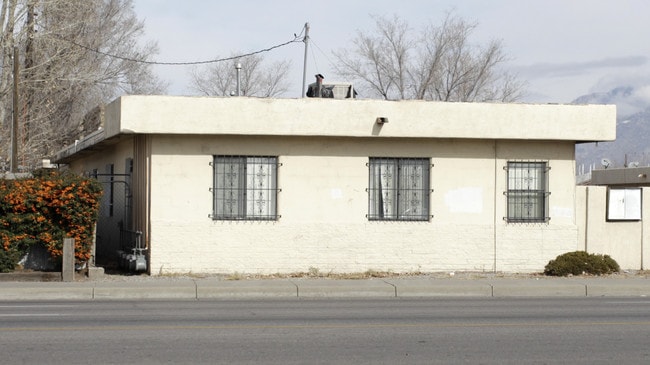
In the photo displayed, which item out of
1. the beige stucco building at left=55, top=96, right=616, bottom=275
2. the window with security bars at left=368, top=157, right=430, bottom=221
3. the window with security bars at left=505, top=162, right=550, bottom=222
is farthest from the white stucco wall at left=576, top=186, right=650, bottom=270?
the window with security bars at left=368, top=157, right=430, bottom=221

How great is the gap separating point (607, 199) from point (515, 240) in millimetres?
2669

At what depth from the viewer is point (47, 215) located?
2133cm

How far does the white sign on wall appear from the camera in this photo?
969 inches

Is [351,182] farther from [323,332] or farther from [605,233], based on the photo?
[323,332]

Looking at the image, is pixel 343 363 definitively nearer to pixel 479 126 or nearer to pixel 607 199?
pixel 479 126

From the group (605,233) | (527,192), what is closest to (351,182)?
(527,192)

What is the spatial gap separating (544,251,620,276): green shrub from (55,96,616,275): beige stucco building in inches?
28.4

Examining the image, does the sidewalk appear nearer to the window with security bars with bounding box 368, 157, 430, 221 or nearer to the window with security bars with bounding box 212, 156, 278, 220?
the window with security bars with bounding box 212, 156, 278, 220

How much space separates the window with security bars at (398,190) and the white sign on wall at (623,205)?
15.3 feet

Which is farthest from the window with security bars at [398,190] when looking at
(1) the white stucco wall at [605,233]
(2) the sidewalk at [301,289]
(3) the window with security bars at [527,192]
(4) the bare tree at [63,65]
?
(4) the bare tree at [63,65]

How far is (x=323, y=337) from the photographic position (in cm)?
1270

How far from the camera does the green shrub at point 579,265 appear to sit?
23.1 meters

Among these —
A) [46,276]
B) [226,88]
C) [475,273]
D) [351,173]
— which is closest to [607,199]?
[475,273]

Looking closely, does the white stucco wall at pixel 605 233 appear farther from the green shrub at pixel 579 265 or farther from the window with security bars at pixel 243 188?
the window with security bars at pixel 243 188
